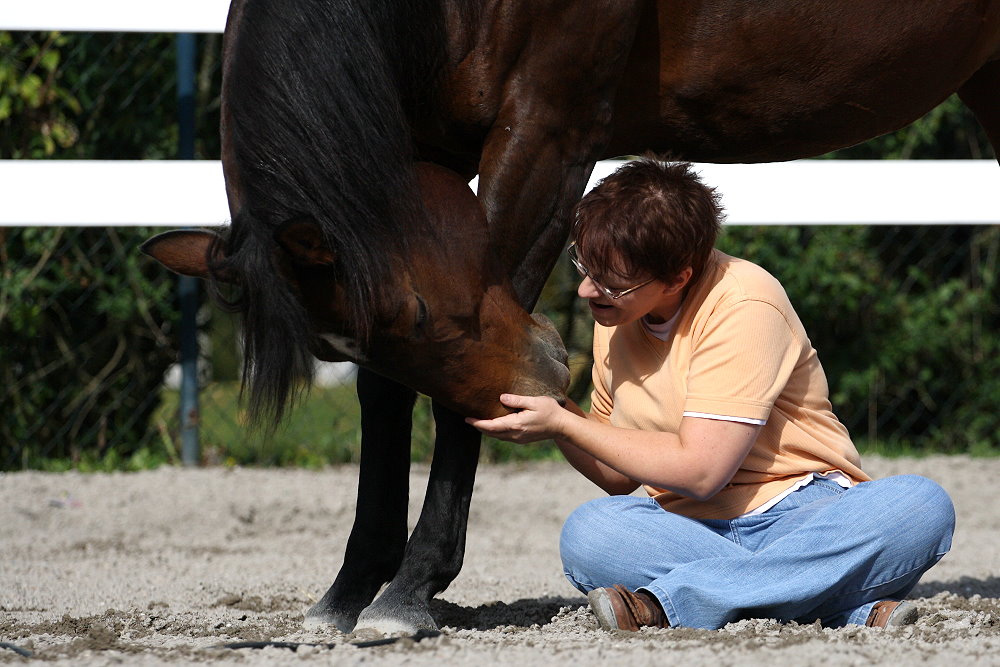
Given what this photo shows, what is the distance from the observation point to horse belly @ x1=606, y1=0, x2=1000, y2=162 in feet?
7.59

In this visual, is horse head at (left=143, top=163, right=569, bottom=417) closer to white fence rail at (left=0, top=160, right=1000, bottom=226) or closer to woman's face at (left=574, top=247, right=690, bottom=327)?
woman's face at (left=574, top=247, right=690, bottom=327)

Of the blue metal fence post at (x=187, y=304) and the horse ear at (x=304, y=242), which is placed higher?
the horse ear at (x=304, y=242)

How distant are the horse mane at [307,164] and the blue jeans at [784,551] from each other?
0.67 metres

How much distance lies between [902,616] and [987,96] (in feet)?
4.71

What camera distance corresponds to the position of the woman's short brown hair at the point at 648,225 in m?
2.05

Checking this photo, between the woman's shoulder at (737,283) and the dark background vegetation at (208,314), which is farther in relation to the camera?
the dark background vegetation at (208,314)

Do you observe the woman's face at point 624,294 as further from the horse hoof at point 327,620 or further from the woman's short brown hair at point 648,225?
the horse hoof at point 327,620

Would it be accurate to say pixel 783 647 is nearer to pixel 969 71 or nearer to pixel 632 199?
pixel 632 199

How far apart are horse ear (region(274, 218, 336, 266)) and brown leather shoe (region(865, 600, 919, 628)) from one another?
1.18 m

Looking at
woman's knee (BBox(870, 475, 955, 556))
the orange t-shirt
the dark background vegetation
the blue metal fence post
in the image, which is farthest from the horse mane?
the blue metal fence post

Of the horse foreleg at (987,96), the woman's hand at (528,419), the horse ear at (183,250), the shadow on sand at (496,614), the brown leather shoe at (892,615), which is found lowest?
the shadow on sand at (496,614)

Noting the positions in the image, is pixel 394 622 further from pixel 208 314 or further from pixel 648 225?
pixel 208 314

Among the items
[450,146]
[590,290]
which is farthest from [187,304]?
[590,290]

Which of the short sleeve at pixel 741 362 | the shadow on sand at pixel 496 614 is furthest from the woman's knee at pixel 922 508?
the shadow on sand at pixel 496 614
